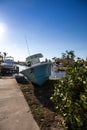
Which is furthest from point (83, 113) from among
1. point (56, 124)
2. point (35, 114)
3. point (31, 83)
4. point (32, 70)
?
point (31, 83)

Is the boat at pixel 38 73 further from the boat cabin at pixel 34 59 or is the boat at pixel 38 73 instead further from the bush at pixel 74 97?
the bush at pixel 74 97

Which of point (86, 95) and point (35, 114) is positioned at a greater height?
point (86, 95)

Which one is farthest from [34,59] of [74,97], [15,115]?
[74,97]

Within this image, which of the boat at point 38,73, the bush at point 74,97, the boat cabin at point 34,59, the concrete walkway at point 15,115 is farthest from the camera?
the boat cabin at point 34,59

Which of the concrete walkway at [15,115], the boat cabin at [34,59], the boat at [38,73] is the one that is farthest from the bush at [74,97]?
the boat cabin at [34,59]

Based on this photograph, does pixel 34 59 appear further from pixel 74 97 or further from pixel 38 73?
pixel 74 97

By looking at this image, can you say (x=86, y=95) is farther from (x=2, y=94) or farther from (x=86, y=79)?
(x=2, y=94)

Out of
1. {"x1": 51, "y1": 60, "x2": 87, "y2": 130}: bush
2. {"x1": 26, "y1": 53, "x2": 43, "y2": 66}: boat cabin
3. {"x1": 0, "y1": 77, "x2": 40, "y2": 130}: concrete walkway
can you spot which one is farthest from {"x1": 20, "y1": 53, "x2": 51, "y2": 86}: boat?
{"x1": 51, "y1": 60, "x2": 87, "y2": 130}: bush

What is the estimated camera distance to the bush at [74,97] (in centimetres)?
397

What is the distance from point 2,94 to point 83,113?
6.89 m

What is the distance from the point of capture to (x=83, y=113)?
3973 millimetres

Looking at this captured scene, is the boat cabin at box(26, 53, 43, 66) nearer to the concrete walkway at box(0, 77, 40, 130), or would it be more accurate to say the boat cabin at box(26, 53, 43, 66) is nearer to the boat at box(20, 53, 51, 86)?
the boat at box(20, 53, 51, 86)

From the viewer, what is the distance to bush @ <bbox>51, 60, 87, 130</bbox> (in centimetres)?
397

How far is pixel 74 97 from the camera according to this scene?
4.41 metres
